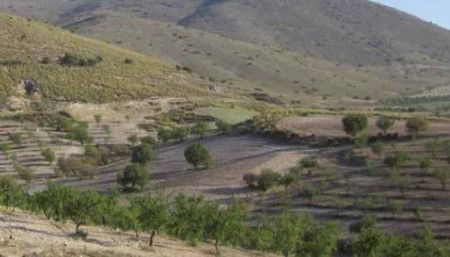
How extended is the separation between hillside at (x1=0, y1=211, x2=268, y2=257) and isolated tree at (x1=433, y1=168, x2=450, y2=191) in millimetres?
21253

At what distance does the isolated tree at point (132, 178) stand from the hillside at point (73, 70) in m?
43.2

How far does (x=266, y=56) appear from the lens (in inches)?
6998

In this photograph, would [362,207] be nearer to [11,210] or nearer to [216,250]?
[216,250]

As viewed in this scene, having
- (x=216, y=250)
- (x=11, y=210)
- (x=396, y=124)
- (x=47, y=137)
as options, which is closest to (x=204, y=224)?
(x=216, y=250)

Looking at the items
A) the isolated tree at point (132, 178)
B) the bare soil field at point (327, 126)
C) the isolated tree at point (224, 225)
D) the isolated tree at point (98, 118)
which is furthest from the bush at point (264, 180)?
the isolated tree at point (98, 118)

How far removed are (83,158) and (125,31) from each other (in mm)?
121787

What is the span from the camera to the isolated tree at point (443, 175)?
52.5 meters

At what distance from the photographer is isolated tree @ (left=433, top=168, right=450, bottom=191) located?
172 ft

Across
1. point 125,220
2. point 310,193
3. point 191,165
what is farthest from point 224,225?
point 191,165

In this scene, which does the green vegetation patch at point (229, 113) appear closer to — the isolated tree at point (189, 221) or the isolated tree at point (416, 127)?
the isolated tree at point (416, 127)

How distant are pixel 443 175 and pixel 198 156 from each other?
20938mm

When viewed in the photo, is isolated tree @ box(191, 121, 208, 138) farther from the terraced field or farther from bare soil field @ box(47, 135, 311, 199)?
the terraced field

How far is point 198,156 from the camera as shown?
6431 centimetres

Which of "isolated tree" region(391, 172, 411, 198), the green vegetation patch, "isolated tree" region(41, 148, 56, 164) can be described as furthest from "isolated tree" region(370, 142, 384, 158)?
the green vegetation patch
